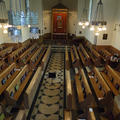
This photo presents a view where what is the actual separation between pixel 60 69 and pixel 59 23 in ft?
26.9

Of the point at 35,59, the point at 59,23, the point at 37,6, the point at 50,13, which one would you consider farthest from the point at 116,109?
the point at 50,13

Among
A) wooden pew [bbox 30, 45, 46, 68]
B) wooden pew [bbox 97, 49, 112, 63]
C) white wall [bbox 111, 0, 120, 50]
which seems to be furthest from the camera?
white wall [bbox 111, 0, 120, 50]

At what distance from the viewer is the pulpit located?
1339 cm

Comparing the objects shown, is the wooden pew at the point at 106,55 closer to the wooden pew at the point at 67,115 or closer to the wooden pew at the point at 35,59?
the wooden pew at the point at 35,59

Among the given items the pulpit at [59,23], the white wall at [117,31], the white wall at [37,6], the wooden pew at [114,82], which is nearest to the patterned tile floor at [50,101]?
the wooden pew at [114,82]

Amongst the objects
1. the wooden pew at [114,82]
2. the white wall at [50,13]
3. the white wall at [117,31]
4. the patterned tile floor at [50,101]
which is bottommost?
the patterned tile floor at [50,101]

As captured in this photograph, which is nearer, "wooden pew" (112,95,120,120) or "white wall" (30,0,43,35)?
"wooden pew" (112,95,120,120)

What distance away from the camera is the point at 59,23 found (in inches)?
558

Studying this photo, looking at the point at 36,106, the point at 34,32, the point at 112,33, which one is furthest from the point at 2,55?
the point at 112,33

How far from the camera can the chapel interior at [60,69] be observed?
3621 millimetres

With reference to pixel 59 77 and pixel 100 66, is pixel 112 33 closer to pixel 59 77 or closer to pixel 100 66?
pixel 100 66

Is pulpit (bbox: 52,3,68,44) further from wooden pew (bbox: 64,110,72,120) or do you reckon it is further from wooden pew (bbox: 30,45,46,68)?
wooden pew (bbox: 64,110,72,120)

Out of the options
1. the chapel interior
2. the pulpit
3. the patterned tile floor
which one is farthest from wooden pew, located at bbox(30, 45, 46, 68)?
the pulpit

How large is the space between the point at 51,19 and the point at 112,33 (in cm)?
749
